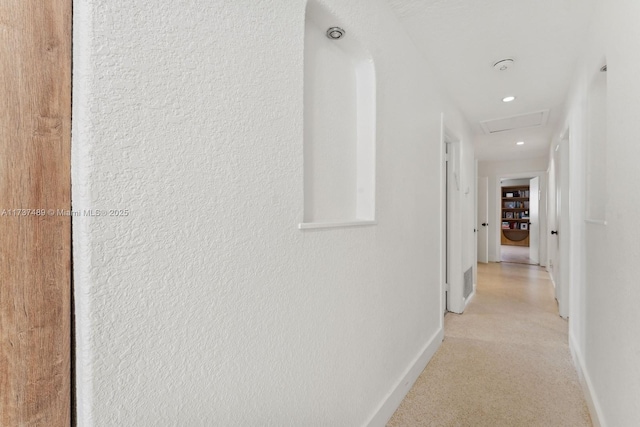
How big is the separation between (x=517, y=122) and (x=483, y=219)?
128 inches

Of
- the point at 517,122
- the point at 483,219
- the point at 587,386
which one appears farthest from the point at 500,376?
the point at 483,219

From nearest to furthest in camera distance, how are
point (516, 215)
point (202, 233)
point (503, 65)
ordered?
point (202, 233) → point (503, 65) → point (516, 215)

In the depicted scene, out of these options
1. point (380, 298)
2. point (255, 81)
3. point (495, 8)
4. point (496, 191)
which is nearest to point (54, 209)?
point (255, 81)

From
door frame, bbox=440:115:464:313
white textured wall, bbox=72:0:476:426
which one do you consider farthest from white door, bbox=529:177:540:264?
white textured wall, bbox=72:0:476:426

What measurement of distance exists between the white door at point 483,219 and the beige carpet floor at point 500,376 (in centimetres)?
318

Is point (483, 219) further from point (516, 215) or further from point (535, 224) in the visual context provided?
point (516, 215)

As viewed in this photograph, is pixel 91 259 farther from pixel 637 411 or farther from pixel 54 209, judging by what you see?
pixel 637 411

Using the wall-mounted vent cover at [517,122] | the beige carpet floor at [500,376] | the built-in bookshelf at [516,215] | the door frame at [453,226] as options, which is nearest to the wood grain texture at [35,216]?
the beige carpet floor at [500,376]

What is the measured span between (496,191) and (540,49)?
5.06 meters

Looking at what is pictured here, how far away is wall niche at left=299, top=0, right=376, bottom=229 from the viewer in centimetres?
118

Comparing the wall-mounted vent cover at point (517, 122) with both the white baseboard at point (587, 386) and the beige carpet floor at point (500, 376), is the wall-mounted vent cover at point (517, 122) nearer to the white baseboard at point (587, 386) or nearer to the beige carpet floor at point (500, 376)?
the beige carpet floor at point (500, 376)

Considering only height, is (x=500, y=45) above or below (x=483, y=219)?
above

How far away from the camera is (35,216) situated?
521 mm

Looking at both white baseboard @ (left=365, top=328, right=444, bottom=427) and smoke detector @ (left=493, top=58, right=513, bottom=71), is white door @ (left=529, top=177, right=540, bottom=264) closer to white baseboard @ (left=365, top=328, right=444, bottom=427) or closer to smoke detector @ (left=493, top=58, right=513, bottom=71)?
smoke detector @ (left=493, top=58, right=513, bottom=71)
